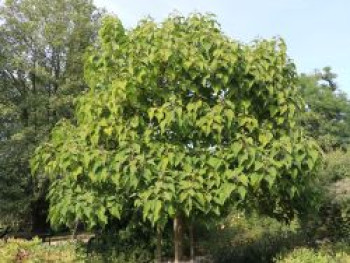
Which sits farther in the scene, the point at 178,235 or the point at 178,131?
the point at 178,235

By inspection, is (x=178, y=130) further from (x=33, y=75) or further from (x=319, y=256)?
(x=33, y=75)

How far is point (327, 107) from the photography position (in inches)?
1106

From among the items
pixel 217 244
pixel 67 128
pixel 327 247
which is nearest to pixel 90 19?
pixel 217 244

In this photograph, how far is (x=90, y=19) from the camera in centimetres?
2573

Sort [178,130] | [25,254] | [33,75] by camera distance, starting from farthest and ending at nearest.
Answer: [33,75]
[178,130]
[25,254]

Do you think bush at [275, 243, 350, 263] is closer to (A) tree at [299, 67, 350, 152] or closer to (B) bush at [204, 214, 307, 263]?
(B) bush at [204, 214, 307, 263]

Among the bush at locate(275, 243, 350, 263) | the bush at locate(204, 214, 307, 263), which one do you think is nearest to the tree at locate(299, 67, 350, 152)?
the bush at locate(204, 214, 307, 263)

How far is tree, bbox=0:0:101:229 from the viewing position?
72.9 feet

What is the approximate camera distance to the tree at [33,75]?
22234 millimetres

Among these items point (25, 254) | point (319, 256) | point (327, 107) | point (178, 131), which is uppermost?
point (327, 107)

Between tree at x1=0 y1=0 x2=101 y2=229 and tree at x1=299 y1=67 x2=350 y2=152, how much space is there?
1261 cm

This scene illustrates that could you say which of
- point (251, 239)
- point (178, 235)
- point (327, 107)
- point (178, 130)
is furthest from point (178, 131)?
point (327, 107)

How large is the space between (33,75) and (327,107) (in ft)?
53.4

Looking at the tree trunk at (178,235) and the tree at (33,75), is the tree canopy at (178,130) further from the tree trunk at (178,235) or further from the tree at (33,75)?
the tree at (33,75)
